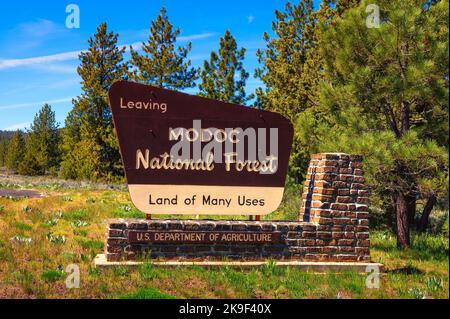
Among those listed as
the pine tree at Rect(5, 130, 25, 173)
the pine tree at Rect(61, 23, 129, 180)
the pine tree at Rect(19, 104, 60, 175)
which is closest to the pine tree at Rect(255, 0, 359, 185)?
the pine tree at Rect(61, 23, 129, 180)

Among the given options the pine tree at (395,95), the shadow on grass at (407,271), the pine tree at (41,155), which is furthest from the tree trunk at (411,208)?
the pine tree at (41,155)

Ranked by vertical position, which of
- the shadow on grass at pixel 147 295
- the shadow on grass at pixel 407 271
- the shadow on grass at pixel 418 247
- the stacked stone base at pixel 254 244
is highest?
the stacked stone base at pixel 254 244

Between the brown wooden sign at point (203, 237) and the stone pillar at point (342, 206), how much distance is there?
114 cm

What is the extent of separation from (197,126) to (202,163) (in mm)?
831

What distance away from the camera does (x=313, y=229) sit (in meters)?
10.2

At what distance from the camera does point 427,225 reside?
17.7 meters

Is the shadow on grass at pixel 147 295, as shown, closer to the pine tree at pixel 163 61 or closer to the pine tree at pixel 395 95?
the pine tree at pixel 395 95

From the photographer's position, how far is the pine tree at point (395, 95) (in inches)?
437

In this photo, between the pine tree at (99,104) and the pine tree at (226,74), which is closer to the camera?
the pine tree at (226,74)

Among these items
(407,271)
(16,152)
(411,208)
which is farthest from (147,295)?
(16,152)

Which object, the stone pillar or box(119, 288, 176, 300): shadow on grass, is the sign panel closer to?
the stone pillar

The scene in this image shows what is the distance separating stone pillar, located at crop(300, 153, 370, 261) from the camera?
33.5ft

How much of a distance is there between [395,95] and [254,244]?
5.38 m
